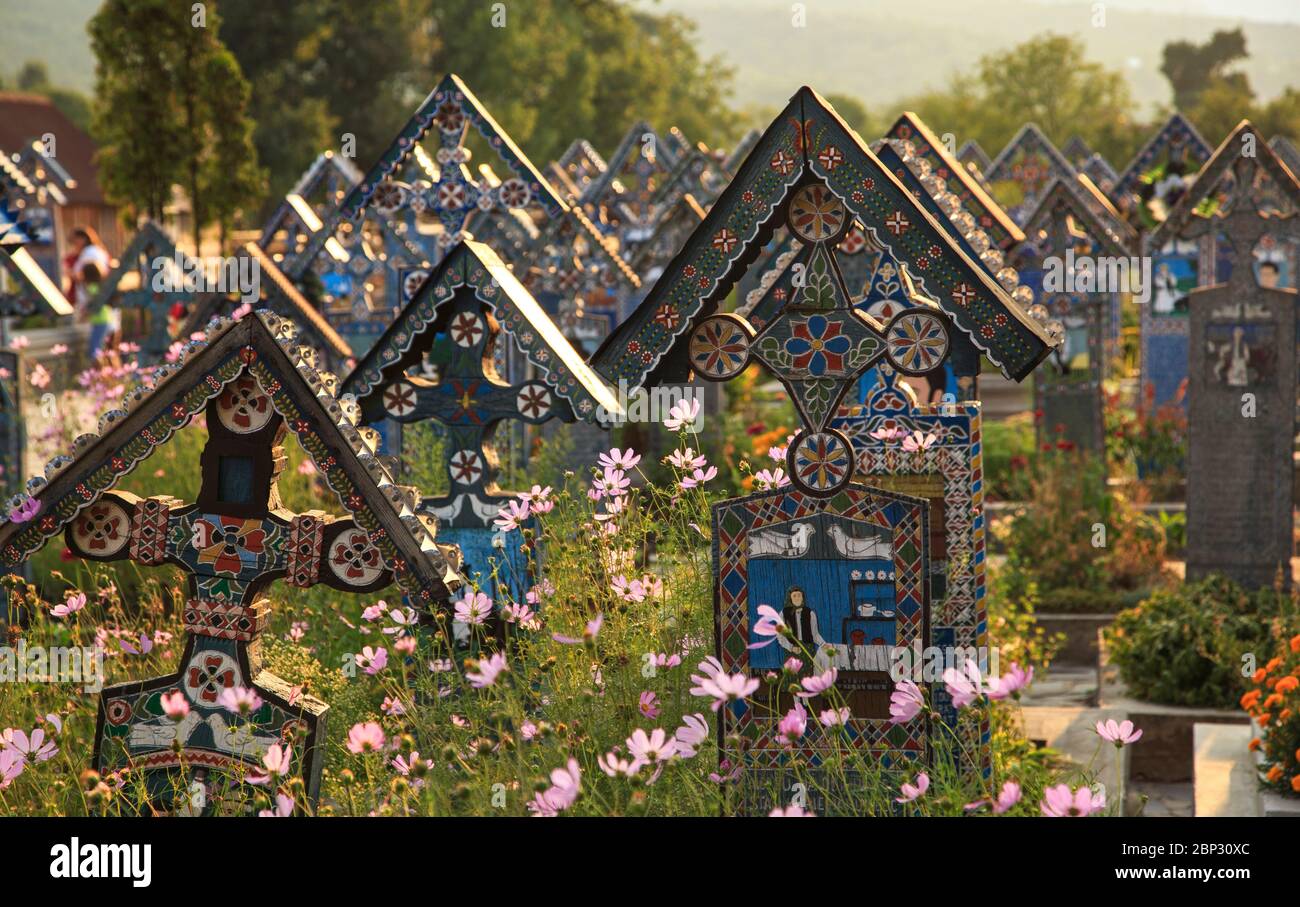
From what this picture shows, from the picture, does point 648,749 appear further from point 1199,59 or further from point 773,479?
point 1199,59

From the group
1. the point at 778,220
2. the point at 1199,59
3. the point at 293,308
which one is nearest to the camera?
the point at 778,220

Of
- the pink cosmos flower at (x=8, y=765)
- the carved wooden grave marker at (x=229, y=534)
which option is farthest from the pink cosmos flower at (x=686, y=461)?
the pink cosmos flower at (x=8, y=765)

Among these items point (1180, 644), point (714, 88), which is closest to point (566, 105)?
point (714, 88)

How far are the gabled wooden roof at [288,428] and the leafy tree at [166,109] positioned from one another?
18.8m

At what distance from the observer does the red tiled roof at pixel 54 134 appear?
179 feet

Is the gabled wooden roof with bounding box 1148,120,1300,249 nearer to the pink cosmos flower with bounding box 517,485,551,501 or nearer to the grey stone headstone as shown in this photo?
the grey stone headstone

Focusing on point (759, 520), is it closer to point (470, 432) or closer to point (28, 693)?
point (470, 432)

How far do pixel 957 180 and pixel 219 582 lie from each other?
527cm

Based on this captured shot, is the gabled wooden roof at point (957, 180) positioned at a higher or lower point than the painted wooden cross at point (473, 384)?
higher

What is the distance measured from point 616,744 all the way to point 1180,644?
183 inches

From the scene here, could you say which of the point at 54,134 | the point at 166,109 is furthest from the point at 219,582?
the point at 54,134

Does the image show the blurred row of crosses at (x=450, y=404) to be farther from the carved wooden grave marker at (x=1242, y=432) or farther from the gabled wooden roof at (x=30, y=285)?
the carved wooden grave marker at (x=1242, y=432)

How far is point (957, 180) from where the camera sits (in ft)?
28.9

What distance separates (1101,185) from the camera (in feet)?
82.9
